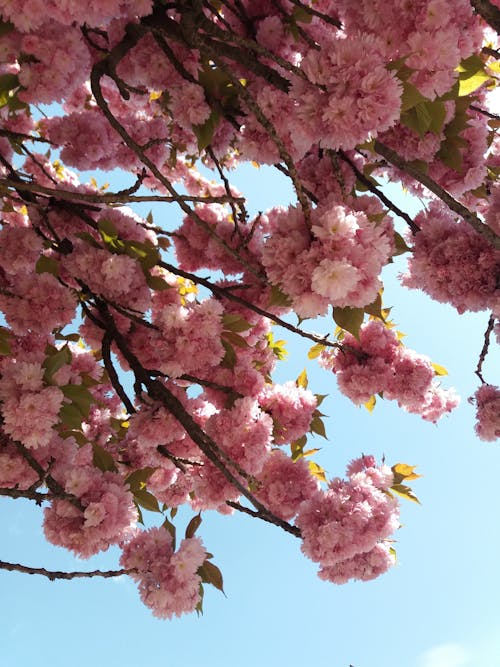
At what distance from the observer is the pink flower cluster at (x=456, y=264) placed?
1.92 metres

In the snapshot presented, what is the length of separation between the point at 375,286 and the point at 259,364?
62.8 inches

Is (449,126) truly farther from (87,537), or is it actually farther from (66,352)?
(87,537)

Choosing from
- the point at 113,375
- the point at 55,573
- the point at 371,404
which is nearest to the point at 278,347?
the point at 371,404

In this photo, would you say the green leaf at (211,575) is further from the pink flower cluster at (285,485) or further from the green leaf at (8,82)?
the green leaf at (8,82)

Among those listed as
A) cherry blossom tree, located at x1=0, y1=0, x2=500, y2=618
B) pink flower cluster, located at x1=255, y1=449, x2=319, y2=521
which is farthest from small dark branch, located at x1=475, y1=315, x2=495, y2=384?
pink flower cluster, located at x1=255, y1=449, x2=319, y2=521

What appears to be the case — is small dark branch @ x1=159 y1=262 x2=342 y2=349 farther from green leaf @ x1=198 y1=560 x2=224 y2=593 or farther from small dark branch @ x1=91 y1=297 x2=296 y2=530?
green leaf @ x1=198 y1=560 x2=224 y2=593

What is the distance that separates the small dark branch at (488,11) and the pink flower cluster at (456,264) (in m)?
0.81

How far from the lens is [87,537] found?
72.6 inches

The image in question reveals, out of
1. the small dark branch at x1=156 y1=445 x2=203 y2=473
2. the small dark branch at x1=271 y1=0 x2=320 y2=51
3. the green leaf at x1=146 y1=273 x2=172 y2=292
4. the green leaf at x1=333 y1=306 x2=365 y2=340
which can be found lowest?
the green leaf at x1=333 y1=306 x2=365 y2=340

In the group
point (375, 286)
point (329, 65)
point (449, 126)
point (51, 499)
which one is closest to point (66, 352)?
point (51, 499)

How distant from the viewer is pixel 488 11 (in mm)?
1215

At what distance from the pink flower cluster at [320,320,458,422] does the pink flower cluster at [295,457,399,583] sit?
0.44 m

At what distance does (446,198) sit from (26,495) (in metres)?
1.55

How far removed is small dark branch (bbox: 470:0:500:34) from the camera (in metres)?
1.20
